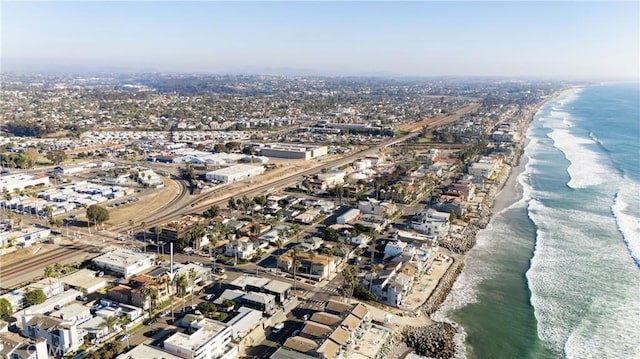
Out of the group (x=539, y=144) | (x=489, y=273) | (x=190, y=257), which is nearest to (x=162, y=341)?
(x=190, y=257)

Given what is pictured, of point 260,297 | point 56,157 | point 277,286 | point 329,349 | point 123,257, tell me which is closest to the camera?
point 329,349

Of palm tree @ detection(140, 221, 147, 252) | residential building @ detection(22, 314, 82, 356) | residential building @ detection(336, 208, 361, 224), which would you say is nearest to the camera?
residential building @ detection(22, 314, 82, 356)

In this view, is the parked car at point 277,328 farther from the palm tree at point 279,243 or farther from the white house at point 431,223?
→ the white house at point 431,223

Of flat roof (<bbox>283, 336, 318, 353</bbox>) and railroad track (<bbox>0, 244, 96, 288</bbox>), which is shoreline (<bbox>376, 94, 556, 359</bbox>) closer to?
flat roof (<bbox>283, 336, 318, 353</bbox>)

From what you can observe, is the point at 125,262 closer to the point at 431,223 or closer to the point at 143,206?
the point at 143,206

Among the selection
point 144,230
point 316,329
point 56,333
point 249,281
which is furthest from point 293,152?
point 56,333

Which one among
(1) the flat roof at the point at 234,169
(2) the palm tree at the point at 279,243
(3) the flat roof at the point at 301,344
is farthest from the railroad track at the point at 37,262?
(1) the flat roof at the point at 234,169

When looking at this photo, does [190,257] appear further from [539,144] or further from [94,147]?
[539,144]

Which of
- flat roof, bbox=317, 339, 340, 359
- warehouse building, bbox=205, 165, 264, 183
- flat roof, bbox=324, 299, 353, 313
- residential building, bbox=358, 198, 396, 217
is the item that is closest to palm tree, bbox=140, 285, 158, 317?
flat roof, bbox=324, 299, 353, 313
